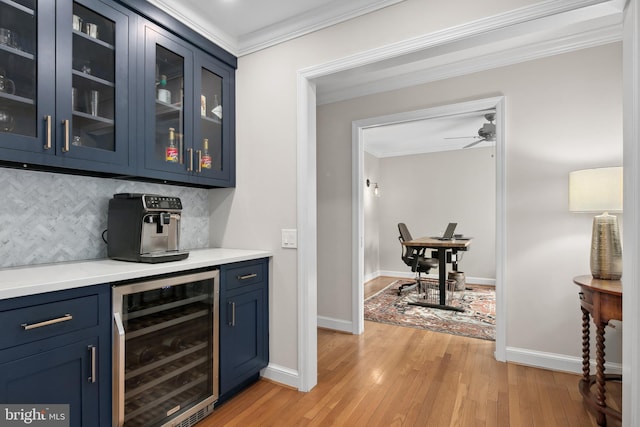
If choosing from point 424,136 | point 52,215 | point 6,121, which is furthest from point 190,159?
point 424,136

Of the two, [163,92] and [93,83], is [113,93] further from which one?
[163,92]

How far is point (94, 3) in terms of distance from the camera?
5.59 ft

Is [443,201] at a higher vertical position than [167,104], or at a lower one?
lower

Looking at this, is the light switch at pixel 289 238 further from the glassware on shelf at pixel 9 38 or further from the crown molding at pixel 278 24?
the glassware on shelf at pixel 9 38

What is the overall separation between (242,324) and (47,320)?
1100 millimetres

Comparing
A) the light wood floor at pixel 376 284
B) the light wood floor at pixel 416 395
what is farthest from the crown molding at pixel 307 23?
the light wood floor at pixel 376 284

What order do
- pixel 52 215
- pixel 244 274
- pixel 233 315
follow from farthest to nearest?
pixel 244 274
pixel 233 315
pixel 52 215

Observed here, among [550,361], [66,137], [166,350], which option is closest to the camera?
[66,137]

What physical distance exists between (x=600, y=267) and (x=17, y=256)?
3.39 m

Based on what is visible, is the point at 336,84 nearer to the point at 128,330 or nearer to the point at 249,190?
the point at 249,190

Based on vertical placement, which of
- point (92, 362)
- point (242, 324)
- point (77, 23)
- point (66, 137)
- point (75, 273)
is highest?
point (77, 23)

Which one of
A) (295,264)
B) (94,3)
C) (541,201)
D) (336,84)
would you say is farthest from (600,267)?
(94,3)

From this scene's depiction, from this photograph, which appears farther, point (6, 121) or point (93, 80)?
point (93, 80)

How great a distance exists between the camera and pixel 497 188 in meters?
2.79
